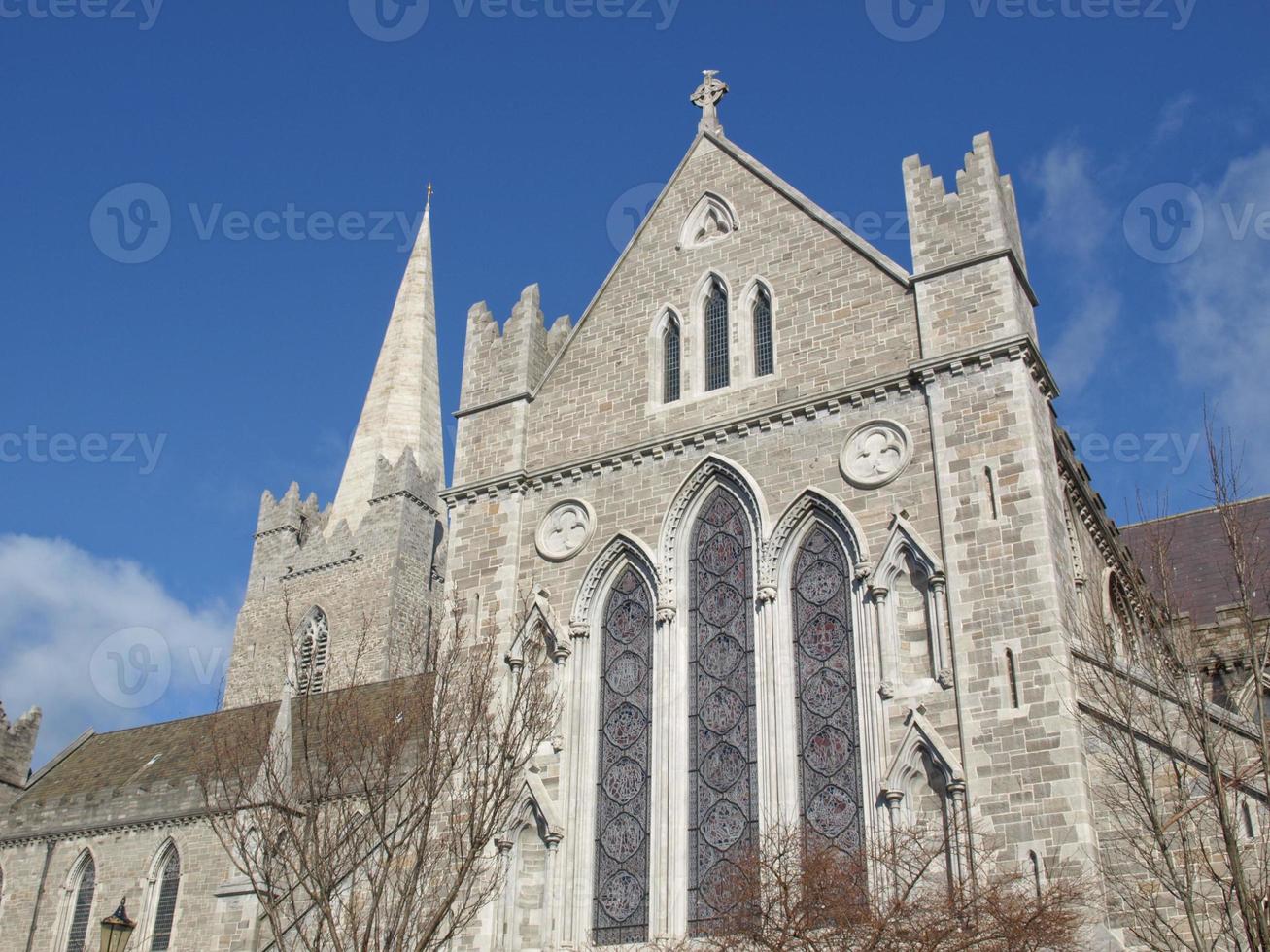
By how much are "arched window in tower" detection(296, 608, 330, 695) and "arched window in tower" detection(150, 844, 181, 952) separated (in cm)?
1438

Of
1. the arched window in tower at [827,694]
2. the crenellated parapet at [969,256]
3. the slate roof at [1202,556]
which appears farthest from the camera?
the slate roof at [1202,556]

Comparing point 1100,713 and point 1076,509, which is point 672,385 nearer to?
point 1076,509

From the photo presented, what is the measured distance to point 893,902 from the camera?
14305 mm

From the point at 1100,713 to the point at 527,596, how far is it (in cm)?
909

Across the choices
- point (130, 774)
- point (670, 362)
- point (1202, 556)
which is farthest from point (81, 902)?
point (1202, 556)

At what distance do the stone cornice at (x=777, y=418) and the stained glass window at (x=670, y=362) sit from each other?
1.16 m

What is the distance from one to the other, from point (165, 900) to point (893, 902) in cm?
2213

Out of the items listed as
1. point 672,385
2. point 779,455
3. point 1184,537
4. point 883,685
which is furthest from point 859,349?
point 1184,537

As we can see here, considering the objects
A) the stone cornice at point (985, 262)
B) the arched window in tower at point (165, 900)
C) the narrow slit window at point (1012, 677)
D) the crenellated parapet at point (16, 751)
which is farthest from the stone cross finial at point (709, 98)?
the crenellated parapet at point (16, 751)

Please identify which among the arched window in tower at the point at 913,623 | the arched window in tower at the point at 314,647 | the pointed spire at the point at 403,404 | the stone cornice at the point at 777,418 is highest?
the pointed spire at the point at 403,404

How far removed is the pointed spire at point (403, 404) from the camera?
5469 cm

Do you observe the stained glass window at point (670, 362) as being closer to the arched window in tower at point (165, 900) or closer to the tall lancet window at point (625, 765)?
the tall lancet window at point (625, 765)

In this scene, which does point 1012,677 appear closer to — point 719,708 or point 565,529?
point 719,708

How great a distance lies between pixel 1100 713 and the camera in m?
15.4
